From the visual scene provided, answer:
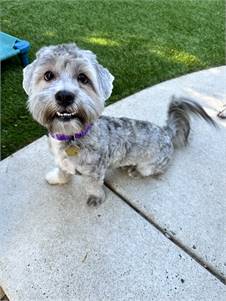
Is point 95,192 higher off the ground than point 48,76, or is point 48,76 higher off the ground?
point 48,76

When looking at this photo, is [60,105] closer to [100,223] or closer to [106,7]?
[100,223]

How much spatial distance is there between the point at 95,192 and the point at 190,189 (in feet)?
2.94

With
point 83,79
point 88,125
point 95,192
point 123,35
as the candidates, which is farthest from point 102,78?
point 123,35

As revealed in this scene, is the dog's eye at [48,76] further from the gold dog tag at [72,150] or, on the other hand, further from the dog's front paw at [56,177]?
the dog's front paw at [56,177]

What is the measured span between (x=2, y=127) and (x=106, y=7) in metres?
3.35

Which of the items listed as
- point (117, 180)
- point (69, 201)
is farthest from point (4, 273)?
point (117, 180)

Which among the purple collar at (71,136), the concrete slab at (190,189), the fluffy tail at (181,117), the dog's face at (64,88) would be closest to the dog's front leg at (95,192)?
the concrete slab at (190,189)

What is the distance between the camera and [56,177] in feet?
11.4

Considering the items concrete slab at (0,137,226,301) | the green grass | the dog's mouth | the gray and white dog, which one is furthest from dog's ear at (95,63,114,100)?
the green grass

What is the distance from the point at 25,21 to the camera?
5.96m

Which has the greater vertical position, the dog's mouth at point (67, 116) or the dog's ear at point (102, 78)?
the dog's ear at point (102, 78)

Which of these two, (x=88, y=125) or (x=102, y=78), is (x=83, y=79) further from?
(x=88, y=125)

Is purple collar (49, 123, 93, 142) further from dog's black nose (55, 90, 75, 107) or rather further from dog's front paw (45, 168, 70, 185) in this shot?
dog's front paw (45, 168, 70, 185)

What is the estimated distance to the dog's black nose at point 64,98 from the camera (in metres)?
2.45
